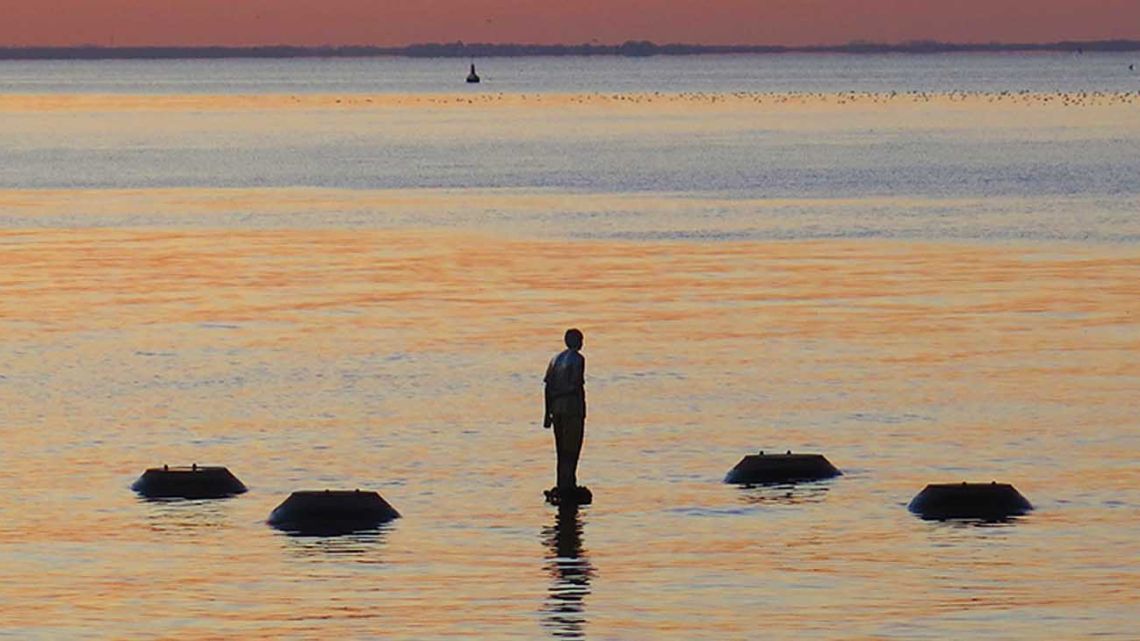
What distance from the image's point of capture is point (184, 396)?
4453cm

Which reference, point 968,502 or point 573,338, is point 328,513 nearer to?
point 573,338

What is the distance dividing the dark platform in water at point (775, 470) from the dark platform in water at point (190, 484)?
19.1 feet

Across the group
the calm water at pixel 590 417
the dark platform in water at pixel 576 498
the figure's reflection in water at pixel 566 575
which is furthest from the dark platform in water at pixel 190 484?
the figure's reflection in water at pixel 566 575

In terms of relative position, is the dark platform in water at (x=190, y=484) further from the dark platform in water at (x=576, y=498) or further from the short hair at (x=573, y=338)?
the short hair at (x=573, y=338)

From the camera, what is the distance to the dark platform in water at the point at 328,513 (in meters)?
31.0

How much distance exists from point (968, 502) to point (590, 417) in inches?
407

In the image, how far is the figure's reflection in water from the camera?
83.9 feet

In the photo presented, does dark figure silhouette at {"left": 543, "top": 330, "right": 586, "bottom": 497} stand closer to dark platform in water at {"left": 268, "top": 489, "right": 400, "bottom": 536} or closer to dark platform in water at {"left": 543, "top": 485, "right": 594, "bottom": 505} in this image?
dark platform in water at {"left": 543, "top": 485, "right": 594, "bottom": 505}

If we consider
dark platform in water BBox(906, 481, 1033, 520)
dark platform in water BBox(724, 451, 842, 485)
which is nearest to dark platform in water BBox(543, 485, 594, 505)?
dark platform in water BBox(724, 451, 842, 485)

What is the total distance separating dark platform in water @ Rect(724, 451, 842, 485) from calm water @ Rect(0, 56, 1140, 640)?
0.54 metres

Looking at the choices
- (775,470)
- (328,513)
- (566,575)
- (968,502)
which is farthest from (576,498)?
(566,575)

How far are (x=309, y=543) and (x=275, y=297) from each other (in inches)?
1252

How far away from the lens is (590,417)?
4109 cm

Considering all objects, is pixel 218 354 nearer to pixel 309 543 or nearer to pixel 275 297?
pixel 275 297
